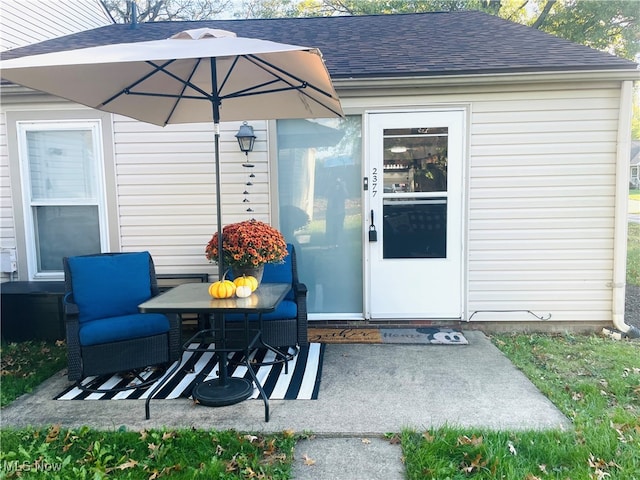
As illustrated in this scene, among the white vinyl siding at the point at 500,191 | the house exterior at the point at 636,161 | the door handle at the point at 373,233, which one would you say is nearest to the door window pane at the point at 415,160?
the white vinyl siding at the point at 500,191

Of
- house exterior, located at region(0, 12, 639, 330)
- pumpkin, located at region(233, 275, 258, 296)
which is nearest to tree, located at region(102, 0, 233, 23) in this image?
house exterior, located at region(0, 12, 639, 330)

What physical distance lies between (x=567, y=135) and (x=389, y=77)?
1.92 metres

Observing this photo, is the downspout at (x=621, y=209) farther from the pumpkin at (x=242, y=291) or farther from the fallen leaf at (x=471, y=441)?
the pumpkin at (x=242, y=291)

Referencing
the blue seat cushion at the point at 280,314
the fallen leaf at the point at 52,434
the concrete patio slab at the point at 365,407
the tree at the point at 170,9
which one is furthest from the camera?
the tree at the point at 170,9

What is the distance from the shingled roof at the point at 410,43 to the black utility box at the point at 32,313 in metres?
2.75

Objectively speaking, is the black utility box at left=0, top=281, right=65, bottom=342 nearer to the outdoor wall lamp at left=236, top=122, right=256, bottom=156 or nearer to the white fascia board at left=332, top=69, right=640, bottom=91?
the outdoor wall lamp at left=236, top=122, right=256, bottom=156

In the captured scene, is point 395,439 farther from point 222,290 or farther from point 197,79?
point 197,79

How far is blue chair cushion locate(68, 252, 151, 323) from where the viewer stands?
337cm

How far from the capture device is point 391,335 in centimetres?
421

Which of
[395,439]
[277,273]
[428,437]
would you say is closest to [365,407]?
[395,439]

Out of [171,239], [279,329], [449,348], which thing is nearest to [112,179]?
[171,239]

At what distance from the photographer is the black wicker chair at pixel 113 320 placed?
3102mm

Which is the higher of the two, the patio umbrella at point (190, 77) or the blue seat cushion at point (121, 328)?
the patio umbrella at point (190, 77)

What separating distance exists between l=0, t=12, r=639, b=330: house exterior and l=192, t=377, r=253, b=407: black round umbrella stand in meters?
1.63
